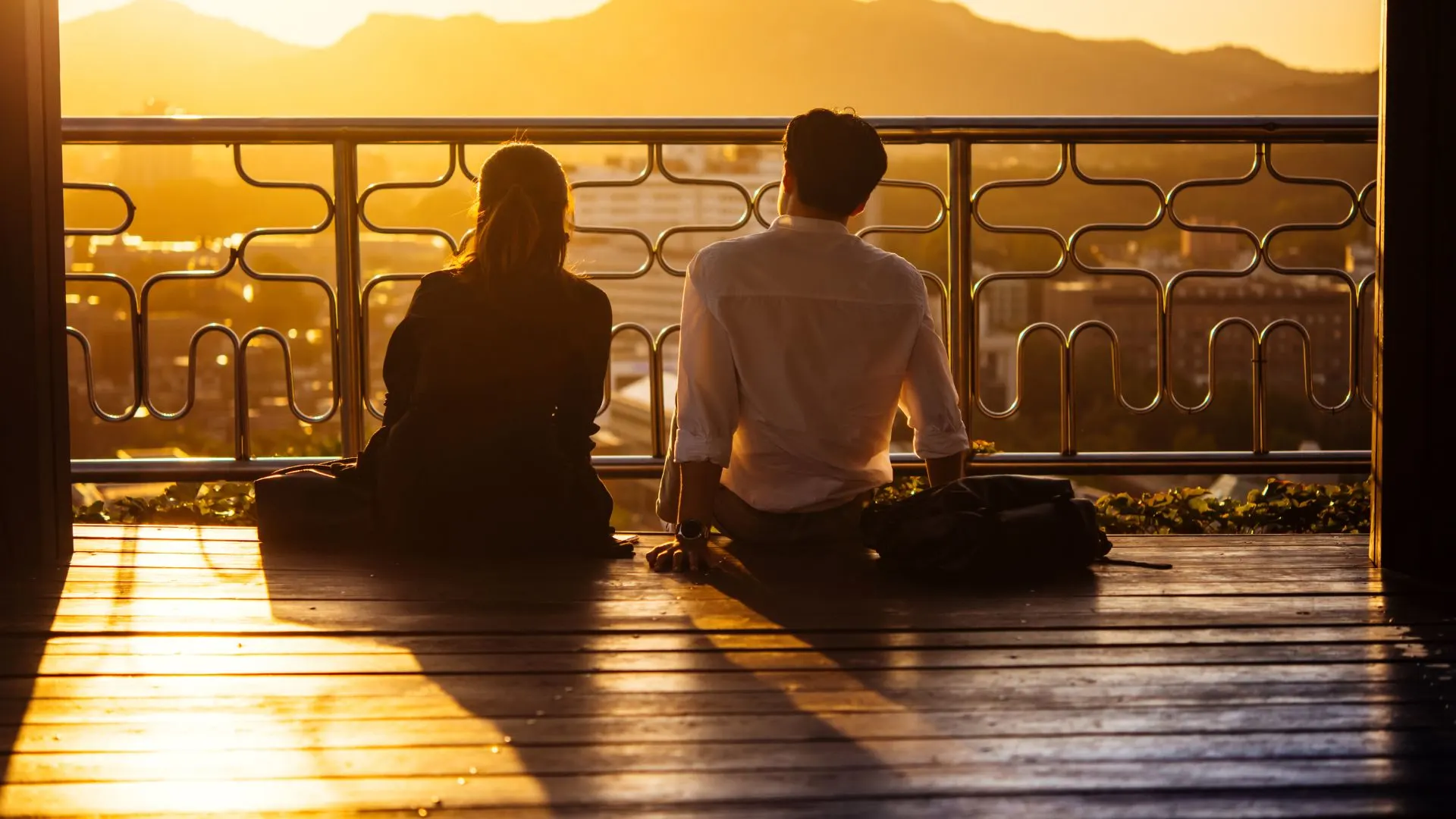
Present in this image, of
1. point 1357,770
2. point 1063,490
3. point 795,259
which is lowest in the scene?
point 1357,770

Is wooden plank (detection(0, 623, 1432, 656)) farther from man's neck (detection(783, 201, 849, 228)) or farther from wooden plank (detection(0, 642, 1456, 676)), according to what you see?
man's neck (detection(783, 201, 849, 228))

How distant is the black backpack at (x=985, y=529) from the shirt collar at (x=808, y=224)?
1.91 feet

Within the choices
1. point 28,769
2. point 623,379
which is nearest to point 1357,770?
point 28,769

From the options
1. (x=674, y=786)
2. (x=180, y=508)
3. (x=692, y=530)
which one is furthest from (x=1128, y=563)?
(x=180, y=508)

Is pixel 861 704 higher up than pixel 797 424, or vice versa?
pixel 797 424

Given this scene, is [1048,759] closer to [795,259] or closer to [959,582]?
[959,582]

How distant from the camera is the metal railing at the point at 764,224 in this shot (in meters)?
4.38

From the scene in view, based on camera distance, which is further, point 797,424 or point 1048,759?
point 797,424

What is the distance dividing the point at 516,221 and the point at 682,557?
0.82 meters

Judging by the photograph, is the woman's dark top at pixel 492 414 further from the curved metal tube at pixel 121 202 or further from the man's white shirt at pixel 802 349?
the curved metal tube at pixel 121 202

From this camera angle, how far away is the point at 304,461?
14.1 ft

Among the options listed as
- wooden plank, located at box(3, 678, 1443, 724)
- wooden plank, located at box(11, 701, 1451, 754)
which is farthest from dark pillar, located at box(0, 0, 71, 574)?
wooden plank, located at box(11, 701, 1451, 754)

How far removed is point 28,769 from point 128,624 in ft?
2.78

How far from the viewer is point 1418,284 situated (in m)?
3.22
